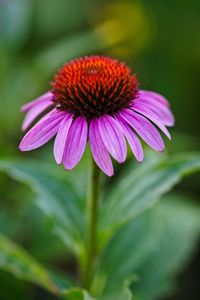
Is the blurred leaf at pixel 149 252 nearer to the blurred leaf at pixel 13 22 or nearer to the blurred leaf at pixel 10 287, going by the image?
the blurred leaf at pixel 10 287

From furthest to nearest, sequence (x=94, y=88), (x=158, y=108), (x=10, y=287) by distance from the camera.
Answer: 1. (x=10, y=287)
2. (x=158, y=108)
3. (x=94, y=88)

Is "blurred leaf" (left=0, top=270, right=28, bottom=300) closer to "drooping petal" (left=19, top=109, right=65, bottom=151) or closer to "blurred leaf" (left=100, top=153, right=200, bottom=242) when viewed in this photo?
"blurred leaf" (left=100, top=153, right=200, bottom=242)

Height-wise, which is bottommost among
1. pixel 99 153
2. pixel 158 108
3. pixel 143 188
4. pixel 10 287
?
pixel 10 287

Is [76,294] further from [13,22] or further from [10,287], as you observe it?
[13,22]

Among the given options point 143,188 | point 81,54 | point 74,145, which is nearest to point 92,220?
point 143,188

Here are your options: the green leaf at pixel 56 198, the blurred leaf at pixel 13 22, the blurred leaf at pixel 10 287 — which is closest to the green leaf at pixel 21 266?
the green leaf at pixel 56 198
